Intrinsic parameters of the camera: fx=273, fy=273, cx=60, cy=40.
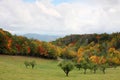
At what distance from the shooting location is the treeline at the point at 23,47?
153 m

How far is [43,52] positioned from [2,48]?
1195 inches

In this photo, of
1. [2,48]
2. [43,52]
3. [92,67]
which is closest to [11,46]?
[2,48]

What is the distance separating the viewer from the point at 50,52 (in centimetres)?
17450

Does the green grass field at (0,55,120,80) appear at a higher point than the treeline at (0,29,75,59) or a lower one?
lower

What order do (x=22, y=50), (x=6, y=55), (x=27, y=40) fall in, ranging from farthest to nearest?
(x=27, y=40) → (x=22, y=50) → (x=6, y=55)

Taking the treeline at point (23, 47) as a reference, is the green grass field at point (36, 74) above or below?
below

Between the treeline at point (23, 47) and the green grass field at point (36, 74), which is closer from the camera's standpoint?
the green grass field at point (36, 74)

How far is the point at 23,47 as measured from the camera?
161 metres

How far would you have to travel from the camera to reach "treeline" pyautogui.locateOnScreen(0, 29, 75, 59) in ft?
501

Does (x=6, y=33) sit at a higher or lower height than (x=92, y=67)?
higher

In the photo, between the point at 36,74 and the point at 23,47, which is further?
the point at 23,47

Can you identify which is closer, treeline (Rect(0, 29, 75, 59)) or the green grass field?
the green grass field

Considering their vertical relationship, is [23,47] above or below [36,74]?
above

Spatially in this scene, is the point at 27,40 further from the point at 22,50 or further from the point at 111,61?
the point at 111,61
